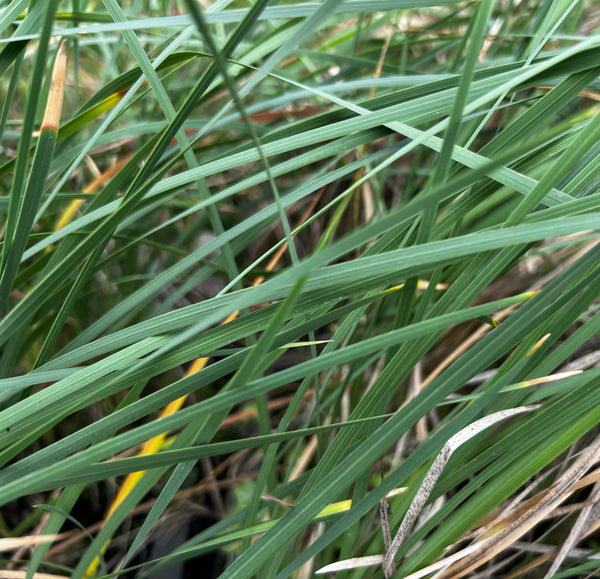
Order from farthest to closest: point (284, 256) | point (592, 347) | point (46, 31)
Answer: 1. point (284, 256)
2. point (592, 347)
3. point (46, 31)

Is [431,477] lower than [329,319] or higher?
lower

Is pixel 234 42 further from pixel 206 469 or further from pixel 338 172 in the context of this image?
pixel 206 469

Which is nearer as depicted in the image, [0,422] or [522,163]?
[0,422]

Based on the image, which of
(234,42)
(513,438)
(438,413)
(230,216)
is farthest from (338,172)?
(230,216)

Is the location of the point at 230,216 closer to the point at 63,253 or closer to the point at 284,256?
the point at 284,256

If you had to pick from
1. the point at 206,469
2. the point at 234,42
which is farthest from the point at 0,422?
the point at 206,469

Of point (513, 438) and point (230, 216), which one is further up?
point (230, 216)

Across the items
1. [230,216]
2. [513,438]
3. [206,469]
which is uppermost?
[230,216]

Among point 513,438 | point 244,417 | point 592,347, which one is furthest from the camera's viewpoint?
point 244,417

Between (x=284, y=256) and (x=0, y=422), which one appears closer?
(x=0, y=422)
